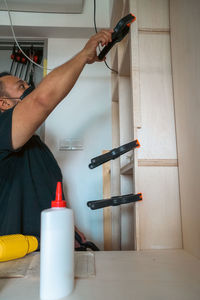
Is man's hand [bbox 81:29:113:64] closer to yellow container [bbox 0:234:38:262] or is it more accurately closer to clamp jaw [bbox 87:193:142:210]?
clamp jaw [bbox 87:193:142:210]

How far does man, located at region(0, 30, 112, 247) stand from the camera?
30.2 inches

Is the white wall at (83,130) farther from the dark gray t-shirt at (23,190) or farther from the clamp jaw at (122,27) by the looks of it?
the clamp jaw at (122,27)

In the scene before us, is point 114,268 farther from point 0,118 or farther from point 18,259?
point 0,118

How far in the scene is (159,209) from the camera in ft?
2.54

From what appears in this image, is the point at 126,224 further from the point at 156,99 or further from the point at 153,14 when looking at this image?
the point at 153,14

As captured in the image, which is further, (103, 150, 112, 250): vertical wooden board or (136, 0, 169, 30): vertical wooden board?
(103, 150, 112, 250): vertical wooden board

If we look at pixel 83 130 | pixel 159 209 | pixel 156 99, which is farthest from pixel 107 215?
pixel 156 99

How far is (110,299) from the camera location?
376 millimetres

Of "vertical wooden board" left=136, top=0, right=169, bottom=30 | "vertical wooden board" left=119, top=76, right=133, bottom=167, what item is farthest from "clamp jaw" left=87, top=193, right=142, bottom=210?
"vertical wooden board" left=136, top=0, right=169, bottom=30

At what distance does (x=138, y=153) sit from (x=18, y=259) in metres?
0.52

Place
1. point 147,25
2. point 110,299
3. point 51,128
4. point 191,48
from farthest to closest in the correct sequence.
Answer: point 51,128 < point 147,25 < point 191,48 < point 110,299

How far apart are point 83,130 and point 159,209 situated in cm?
90

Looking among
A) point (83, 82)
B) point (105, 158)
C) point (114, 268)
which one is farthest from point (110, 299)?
point (83, 82)

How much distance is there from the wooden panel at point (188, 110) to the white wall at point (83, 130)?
78cm
